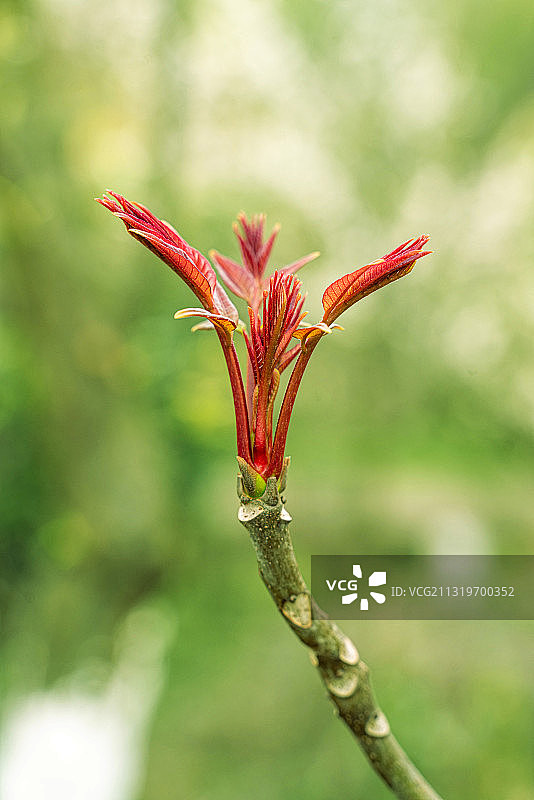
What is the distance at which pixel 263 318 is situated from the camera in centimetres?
17

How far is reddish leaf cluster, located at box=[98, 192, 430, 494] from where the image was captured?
6.4 inches

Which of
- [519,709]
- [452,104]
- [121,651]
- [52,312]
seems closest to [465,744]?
[519,709]

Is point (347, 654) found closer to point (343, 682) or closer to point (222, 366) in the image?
point (343, 682)

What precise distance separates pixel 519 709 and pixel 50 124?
4.05ft

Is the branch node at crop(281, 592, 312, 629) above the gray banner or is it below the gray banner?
above

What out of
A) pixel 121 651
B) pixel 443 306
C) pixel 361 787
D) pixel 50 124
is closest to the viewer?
pixel 361 787

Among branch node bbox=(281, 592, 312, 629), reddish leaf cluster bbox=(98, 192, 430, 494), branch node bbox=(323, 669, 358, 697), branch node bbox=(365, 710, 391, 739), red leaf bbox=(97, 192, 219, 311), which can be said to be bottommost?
branch node bbox=(365, 710, 391, 739)

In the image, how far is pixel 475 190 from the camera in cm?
128

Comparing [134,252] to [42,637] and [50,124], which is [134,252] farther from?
[42,637]

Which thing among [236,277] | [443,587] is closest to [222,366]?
[443,587]

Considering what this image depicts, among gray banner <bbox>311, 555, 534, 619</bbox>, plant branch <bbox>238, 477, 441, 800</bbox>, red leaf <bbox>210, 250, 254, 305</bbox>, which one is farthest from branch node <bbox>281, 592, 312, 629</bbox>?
gray banner <bbox>311, 555, 534, 619</bbox>

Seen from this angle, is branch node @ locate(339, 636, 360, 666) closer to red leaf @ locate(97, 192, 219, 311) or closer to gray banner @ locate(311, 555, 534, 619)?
red leaf @ locate(97, 192, 219, 311)

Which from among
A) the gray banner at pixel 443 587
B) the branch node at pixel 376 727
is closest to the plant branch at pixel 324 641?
the branch node at pixel 376 727

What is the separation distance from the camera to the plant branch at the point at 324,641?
181mm
